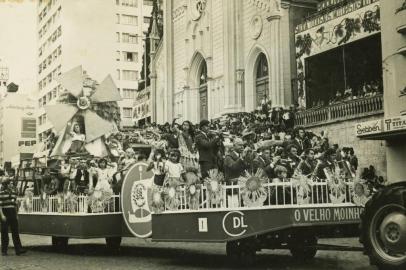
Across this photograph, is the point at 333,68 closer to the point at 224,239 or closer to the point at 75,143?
the point at 75,143

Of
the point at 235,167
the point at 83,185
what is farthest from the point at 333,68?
the point at 235,167

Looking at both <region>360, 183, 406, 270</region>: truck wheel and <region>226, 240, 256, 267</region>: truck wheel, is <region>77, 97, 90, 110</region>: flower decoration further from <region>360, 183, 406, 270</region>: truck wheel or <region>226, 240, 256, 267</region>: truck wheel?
<region>360, 183, 406, 270</region>: truck wheel

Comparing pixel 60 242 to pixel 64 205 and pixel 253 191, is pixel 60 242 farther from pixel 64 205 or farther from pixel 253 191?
pixel 253 191

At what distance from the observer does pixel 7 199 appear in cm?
1527

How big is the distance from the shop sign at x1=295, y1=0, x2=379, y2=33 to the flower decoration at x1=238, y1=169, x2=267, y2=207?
2003 cm

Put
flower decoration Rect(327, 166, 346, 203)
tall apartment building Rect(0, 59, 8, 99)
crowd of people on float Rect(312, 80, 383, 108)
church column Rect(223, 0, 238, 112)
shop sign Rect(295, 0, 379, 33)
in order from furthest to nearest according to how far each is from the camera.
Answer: tall apartment building Rect(0, 59, 8, 99)
church column Rect(223, 0, 238, 112)
shop sign Rect(295, 0, 379, 33)
crowd of people on float Rect(312, 80, 383, 108)
flower decoration Rect(327, 166, 346, 203)

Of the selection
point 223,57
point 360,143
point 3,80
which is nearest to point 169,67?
point 223,57

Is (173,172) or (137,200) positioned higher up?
→ (173,172)

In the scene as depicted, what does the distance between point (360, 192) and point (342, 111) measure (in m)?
16.6

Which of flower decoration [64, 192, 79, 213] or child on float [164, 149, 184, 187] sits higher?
child on float [164, 149, 184, 187]

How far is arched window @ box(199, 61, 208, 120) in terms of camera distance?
165 ft

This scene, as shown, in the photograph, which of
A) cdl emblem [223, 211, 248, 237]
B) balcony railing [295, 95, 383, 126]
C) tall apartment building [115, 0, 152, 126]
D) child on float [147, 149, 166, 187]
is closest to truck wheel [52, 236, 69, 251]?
child on float [147, 149, 166, 187]

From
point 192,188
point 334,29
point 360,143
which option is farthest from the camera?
point 334,29

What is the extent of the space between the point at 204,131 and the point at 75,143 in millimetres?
8740
